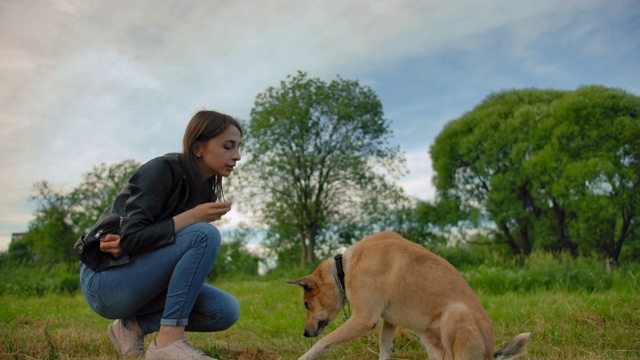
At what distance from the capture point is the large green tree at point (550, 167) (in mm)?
16484

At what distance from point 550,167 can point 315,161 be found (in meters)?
7.94

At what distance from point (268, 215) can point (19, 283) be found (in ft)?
28.5

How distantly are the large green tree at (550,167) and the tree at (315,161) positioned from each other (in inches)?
109

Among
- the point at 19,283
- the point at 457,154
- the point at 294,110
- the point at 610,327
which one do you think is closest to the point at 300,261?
the point at 294,110

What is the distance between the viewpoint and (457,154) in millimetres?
20109

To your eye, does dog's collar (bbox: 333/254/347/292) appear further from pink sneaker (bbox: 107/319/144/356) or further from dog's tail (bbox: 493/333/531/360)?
pink sneaker (bbox: 107/319/144/356)

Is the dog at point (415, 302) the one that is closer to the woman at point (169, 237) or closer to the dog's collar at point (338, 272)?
the dog's collar at point (338, 272)

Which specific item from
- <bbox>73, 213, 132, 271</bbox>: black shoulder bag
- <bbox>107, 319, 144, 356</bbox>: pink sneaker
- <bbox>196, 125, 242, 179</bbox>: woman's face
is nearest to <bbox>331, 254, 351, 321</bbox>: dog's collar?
<bbox>196, 125, 242, 179</bbox>: woman's face

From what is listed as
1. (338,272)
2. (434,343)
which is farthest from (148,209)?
(434,343)

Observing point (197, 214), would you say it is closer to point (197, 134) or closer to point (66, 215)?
point (197, 134)

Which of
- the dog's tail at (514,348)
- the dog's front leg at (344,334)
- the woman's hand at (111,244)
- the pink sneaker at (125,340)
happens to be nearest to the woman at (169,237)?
the woman's hand at (111,244)

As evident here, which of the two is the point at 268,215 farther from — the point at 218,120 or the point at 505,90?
the point at 218,120

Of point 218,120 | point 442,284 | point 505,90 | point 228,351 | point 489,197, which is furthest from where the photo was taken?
point 505,90

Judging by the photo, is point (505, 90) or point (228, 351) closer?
point (228, 351)
